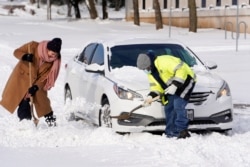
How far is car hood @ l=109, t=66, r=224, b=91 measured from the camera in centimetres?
877

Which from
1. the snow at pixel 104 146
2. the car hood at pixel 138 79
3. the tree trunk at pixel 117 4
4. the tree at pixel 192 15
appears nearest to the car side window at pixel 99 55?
the car hood at pixel 138 79

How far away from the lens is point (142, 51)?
392 inches

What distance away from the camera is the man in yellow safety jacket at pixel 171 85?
8172 mm

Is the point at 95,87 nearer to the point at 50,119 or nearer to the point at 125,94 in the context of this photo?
the point at 50,119

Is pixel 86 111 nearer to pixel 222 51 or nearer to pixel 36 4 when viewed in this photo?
pixel 222 51

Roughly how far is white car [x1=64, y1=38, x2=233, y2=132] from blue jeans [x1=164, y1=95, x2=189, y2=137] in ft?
0.56

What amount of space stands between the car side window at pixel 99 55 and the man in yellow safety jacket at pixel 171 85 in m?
1.66

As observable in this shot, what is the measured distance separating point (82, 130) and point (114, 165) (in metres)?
2.68

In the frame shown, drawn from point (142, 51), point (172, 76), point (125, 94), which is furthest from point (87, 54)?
point (172, 76)

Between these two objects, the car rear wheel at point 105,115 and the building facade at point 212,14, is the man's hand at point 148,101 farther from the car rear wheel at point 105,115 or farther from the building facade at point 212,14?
the building facade at point 212,14

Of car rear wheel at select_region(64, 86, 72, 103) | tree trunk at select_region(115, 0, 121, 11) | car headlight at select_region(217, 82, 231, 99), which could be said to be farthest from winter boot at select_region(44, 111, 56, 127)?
tree trunk at select_region(115, 0, 121, 11)

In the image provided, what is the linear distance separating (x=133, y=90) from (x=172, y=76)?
73 centimetres

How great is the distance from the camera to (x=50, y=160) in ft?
23.2

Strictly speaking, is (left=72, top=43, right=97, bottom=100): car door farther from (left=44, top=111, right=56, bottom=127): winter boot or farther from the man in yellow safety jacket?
the man in yellow safety jacket
